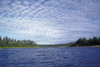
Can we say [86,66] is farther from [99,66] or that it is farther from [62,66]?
[62,66]

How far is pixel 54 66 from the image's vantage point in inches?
1018

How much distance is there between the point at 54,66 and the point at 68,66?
4.21m

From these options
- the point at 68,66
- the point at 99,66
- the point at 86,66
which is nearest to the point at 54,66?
the point at 68,66

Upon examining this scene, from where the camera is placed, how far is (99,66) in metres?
25.5

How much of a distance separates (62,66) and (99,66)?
35.4ft

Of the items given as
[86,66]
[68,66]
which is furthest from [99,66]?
[68,66]

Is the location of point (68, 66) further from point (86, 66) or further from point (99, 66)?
point (99, 66)

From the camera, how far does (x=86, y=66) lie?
25.9 metres

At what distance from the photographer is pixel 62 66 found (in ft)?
85.2

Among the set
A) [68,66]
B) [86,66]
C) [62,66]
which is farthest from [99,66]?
[62,66]

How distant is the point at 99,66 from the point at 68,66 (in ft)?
29.5

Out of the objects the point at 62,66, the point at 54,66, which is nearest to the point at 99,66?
the point at 62,66

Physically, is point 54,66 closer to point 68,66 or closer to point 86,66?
point 68,66

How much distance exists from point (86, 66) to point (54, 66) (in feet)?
31.4
